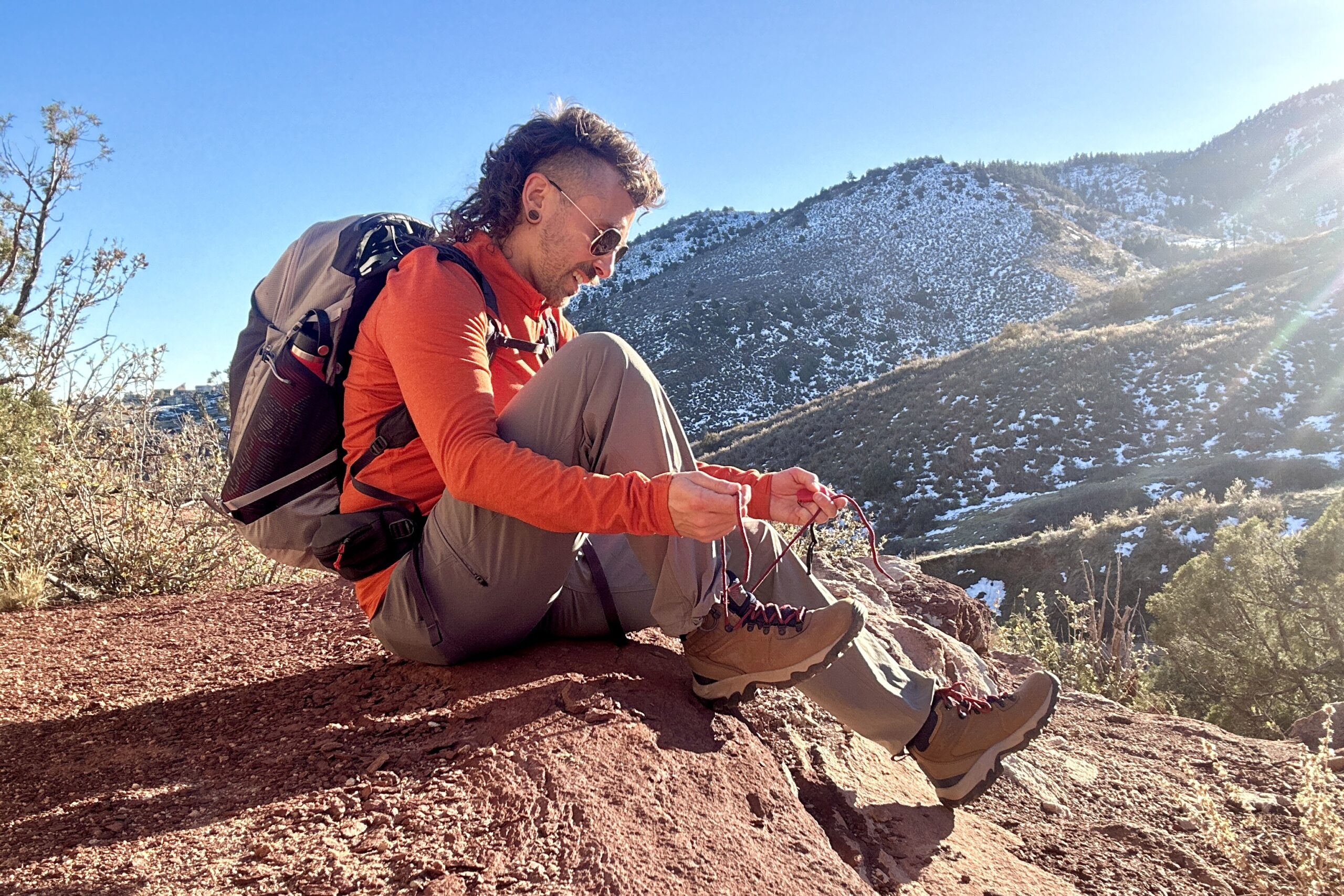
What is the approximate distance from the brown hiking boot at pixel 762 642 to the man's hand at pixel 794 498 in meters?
0.22

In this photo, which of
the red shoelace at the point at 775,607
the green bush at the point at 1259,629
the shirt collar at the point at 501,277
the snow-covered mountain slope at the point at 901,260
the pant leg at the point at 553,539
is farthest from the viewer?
the snow-covered mountain slope at the point at 901,260

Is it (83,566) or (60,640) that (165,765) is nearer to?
(60,640)

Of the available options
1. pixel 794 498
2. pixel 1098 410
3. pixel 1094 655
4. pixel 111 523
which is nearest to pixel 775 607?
pixel 794 498

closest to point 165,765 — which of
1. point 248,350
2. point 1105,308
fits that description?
point 248,350

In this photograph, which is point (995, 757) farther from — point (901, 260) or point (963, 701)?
point (901, 260)

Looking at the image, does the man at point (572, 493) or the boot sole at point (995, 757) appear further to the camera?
the boot sole at point (995, 757)

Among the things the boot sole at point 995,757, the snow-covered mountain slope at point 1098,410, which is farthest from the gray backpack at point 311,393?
the snow-covered mountain slope at point 1098,410

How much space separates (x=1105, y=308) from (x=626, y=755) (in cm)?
3699

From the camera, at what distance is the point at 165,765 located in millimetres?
1807

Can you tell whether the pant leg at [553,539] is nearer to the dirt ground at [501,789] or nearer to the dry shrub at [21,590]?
the dirt ground at [501,789]

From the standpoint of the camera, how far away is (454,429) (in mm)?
1656

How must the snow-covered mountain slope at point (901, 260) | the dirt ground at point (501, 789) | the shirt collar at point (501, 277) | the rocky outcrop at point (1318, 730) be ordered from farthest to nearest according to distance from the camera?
the snow-covered mountain slope at point (901, 260), the rocky outcrop at point (1318, 730), the shirt collar at point (501, 277), the dirt ground at point (501, 789)

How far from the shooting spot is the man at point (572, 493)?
1645 millimetres

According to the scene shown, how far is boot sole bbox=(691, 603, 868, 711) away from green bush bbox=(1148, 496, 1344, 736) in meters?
5.27
